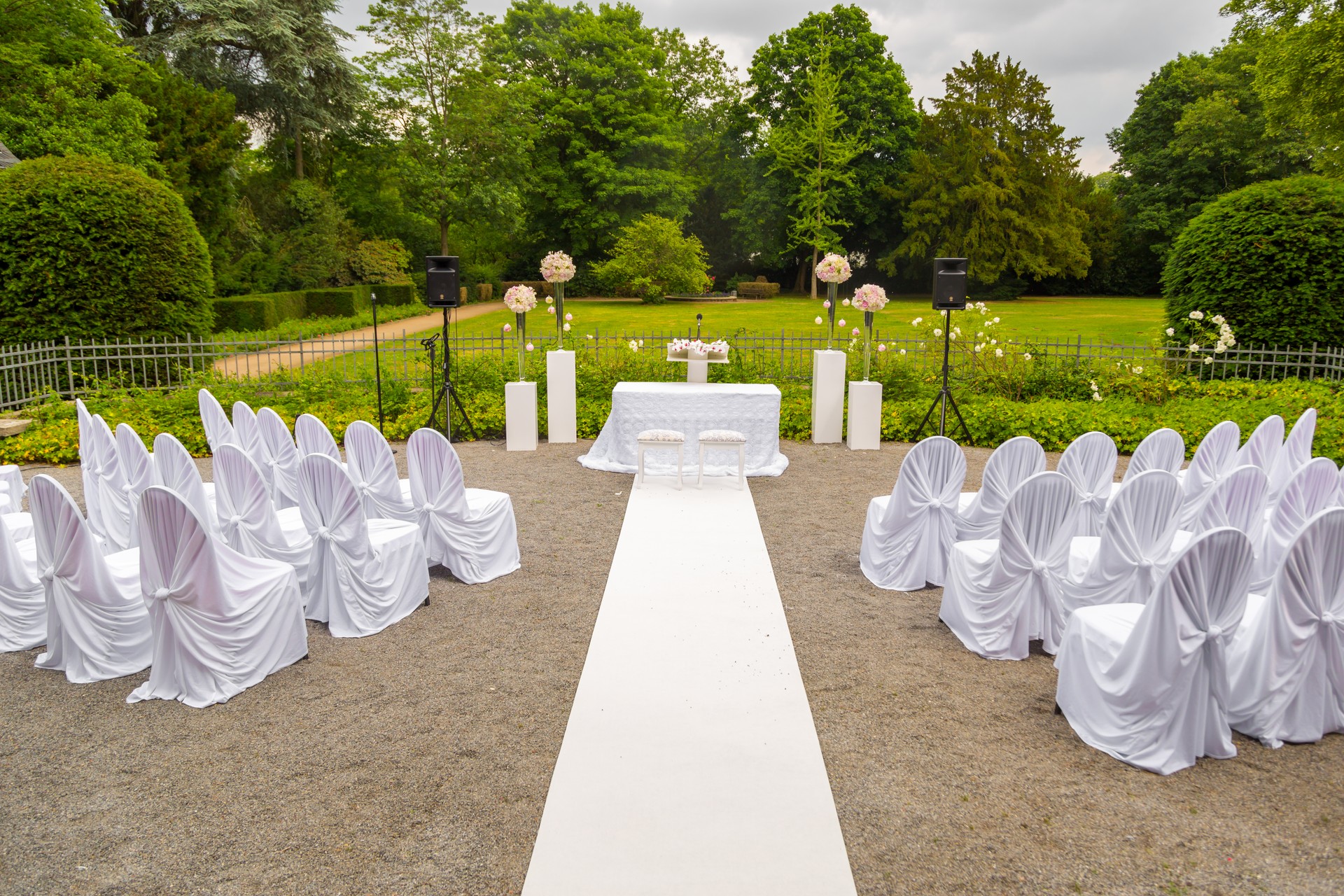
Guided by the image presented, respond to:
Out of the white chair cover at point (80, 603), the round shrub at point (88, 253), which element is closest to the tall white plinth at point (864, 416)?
the white chair cover at point (80, 603)

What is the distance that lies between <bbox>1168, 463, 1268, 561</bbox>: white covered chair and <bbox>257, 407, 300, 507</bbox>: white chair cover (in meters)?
5.81

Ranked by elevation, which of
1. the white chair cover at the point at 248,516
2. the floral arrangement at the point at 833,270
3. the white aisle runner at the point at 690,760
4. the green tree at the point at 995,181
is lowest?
the white aisle runner at the point at 690,760

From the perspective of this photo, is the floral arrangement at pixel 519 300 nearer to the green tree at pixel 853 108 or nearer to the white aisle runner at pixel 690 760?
the white aisle runner at pixel 690 760

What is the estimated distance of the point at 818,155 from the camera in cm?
3772

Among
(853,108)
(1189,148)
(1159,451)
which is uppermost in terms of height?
(853,108)

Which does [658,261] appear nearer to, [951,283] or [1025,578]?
[951,283]

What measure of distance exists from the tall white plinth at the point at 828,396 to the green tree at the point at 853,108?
92.1ft

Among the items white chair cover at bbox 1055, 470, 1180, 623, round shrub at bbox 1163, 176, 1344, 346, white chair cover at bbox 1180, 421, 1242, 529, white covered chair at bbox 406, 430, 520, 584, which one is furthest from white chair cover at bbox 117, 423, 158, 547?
round shrub at bbox 1163, 176, 1344, 346

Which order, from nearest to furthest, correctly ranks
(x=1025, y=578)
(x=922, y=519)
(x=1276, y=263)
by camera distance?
(x=1025, y=578) → (x=922, y=519) → (x=1276, y=263)

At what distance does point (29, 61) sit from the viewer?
64.2 feet

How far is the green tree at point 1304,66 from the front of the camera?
19469 mm

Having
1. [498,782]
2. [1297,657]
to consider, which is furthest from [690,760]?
[1297,657]

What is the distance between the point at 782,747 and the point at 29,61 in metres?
23.4

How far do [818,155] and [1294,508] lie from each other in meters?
35.2
